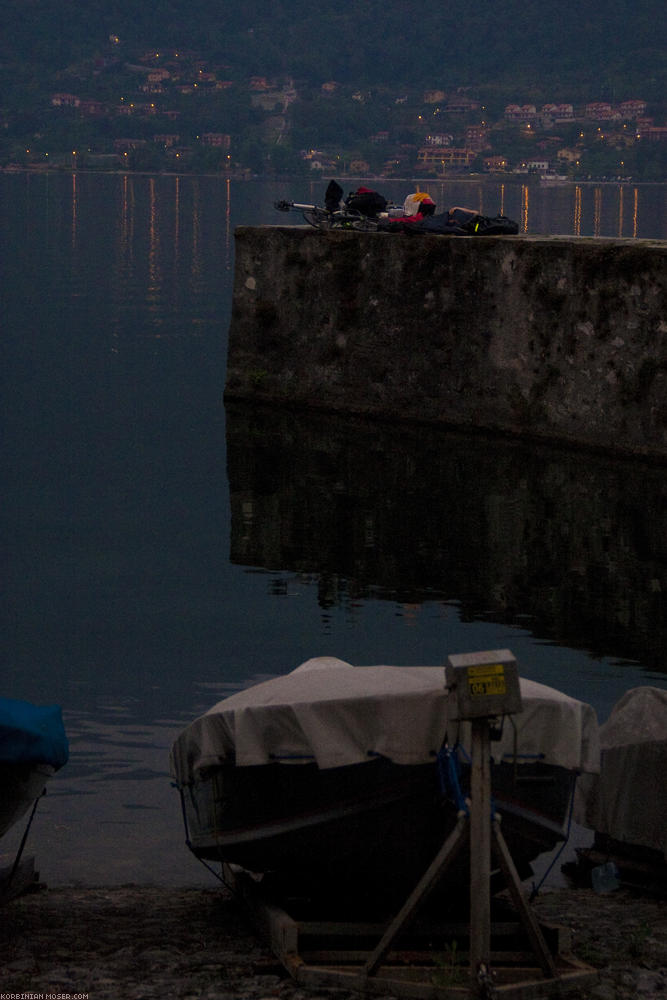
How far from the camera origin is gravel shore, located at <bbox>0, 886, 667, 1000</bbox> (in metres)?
9.11

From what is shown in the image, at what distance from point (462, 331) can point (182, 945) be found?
16.0 metres

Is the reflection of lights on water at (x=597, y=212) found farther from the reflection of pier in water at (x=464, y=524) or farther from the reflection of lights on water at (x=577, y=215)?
the reflection of pier in water at (x=464, y=524)

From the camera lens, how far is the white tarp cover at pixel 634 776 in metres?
11.2

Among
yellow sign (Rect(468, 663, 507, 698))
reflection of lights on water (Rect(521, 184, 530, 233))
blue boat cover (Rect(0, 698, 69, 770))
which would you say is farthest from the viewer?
reflection of lights on water (Rect(521, 184, 530, 233))

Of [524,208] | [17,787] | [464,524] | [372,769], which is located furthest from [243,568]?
[524,208]

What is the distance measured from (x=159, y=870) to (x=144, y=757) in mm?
1401

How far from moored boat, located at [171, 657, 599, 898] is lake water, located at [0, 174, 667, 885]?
1821 millimetres

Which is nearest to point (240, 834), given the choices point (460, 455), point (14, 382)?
point (460, 455)

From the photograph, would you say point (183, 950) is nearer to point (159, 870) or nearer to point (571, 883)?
point (159, 870)

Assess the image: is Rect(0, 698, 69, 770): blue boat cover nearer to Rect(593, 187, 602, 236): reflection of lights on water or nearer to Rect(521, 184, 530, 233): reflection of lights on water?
Rect(521, 184, 530, 233): reflection of lights on water

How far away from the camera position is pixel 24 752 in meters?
9.70

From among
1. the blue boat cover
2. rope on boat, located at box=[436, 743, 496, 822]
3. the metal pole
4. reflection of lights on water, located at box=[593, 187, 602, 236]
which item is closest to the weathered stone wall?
the blue boat cover

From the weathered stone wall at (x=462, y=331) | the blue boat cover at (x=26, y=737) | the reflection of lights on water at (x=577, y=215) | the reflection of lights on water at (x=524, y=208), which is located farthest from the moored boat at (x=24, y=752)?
the reflection of lights on water at (x=524, y=208)

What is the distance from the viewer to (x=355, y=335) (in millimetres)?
26281
